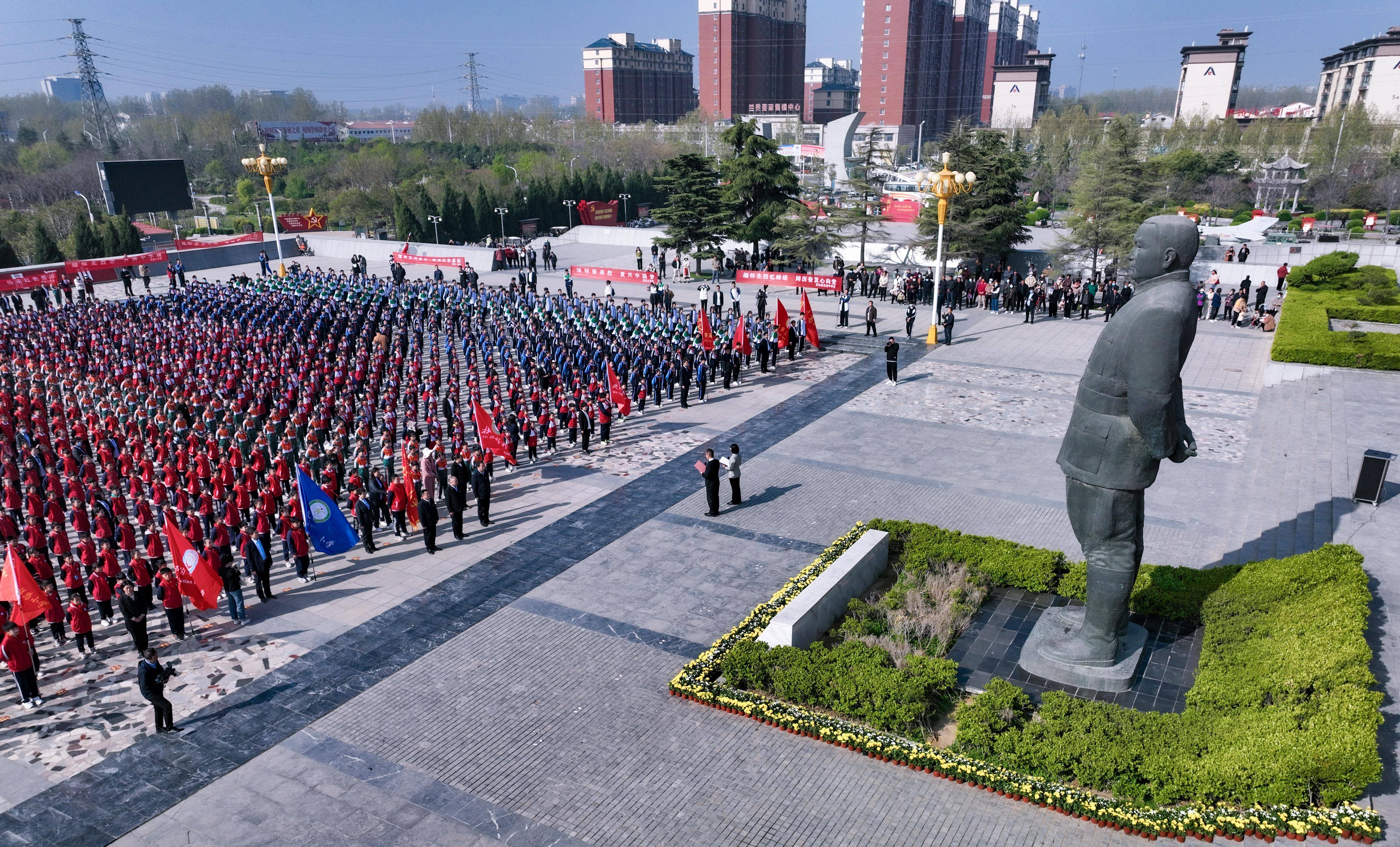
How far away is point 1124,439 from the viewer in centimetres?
863

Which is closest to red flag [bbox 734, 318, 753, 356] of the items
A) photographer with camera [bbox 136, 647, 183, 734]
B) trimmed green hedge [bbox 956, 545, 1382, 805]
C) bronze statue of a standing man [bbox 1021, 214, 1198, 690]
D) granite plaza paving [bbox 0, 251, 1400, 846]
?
granite plaza paving [bbox 0, 251, 1400, 846]

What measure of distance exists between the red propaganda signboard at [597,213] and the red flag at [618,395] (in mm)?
42334

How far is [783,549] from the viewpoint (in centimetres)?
1355

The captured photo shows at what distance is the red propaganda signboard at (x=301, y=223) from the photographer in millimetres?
58375

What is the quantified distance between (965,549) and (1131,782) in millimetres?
4600

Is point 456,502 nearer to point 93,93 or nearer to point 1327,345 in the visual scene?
point 1327,345

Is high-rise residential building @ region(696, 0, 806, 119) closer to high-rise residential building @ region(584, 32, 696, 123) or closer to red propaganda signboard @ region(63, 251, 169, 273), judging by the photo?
high-rise residential building @ region(584, 32, 696, 123)

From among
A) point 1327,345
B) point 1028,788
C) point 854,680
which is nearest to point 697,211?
point 1327,345

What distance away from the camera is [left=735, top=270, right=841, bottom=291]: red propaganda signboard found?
115 ft

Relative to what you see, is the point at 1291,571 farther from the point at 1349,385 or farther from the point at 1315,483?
the point at 1349,385

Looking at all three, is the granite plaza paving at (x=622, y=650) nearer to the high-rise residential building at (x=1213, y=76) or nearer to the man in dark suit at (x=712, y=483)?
the man in dark suit at (x=712, y=483)

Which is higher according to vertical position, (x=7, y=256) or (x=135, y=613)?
(x=7, y=256)

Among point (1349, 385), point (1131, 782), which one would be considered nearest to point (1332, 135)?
point (1349, 385)

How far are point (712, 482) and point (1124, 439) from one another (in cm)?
720
